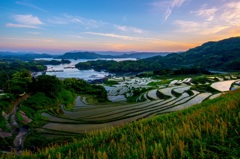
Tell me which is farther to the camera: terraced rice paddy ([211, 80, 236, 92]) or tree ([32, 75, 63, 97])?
terraced rice paddy ([211, 80, 236, 92])

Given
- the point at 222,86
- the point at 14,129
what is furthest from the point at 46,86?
the point at 222,86

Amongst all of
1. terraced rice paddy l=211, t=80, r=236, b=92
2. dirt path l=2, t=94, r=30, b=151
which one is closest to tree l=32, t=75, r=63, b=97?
dirt path l=2, t=94, r=30, b=151

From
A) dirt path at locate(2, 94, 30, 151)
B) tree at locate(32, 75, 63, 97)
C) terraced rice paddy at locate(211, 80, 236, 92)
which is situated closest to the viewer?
dirt path at locate(2, 94, 30, 151)

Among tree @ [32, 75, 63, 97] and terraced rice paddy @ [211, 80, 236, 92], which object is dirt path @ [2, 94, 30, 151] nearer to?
tree @ [32, 75, 63, 97]

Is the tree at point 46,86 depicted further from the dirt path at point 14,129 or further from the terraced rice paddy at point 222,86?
the terraced rice paddy at point 222,86

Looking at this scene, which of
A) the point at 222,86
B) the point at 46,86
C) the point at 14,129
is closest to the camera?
the point at 14,129

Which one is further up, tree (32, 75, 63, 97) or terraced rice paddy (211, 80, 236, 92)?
tree (32, 75, 63, 97)

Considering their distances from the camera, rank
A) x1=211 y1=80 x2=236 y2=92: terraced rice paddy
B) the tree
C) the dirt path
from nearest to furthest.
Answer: the dirt path < the tree < x1=211 y1=80 x2=236 y2=92: terraced rice paddy

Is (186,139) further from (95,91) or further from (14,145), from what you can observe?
(95,91)

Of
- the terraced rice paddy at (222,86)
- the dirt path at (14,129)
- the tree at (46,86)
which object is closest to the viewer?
the dirt path at (14,129)

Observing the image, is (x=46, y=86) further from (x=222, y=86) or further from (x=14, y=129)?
(x=222, y=86)

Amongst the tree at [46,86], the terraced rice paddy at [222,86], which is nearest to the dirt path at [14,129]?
A: the tree at [46,86]
